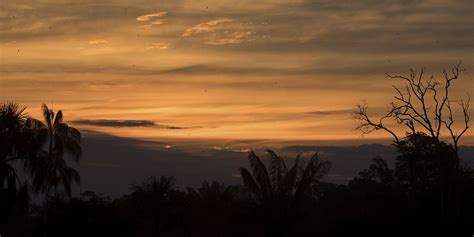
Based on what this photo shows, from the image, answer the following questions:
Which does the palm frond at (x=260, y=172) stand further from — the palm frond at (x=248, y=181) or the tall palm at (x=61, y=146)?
the tall palm at (x=61, y=146)

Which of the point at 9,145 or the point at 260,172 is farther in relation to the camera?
the point at 260,172

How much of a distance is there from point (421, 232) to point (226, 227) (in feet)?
39.1

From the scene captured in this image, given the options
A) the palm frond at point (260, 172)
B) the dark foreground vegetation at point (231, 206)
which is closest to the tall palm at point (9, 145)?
the dark foreground vegetation at point (231, 206)

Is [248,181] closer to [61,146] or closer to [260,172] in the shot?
[260,172]

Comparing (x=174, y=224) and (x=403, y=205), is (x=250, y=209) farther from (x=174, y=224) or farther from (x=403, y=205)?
(x=403, y=205)

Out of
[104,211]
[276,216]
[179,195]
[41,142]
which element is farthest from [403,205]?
[41,142]

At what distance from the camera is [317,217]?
49.6 metres

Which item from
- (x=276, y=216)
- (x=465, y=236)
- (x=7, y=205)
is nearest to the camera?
(x=7, y=205)

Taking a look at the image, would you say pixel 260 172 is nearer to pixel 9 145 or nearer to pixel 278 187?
pixel 278 187

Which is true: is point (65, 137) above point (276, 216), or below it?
above

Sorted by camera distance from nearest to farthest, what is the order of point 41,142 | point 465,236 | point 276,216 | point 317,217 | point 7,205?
point 7,205, point 41,142, point 465,236, point 276,216, point 317,217

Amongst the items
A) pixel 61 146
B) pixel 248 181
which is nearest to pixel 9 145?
pixel 61 146

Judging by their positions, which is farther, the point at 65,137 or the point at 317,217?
the point at 317,217

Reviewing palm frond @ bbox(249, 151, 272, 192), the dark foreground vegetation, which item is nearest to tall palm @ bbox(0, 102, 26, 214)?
the dark foreground vegetation
